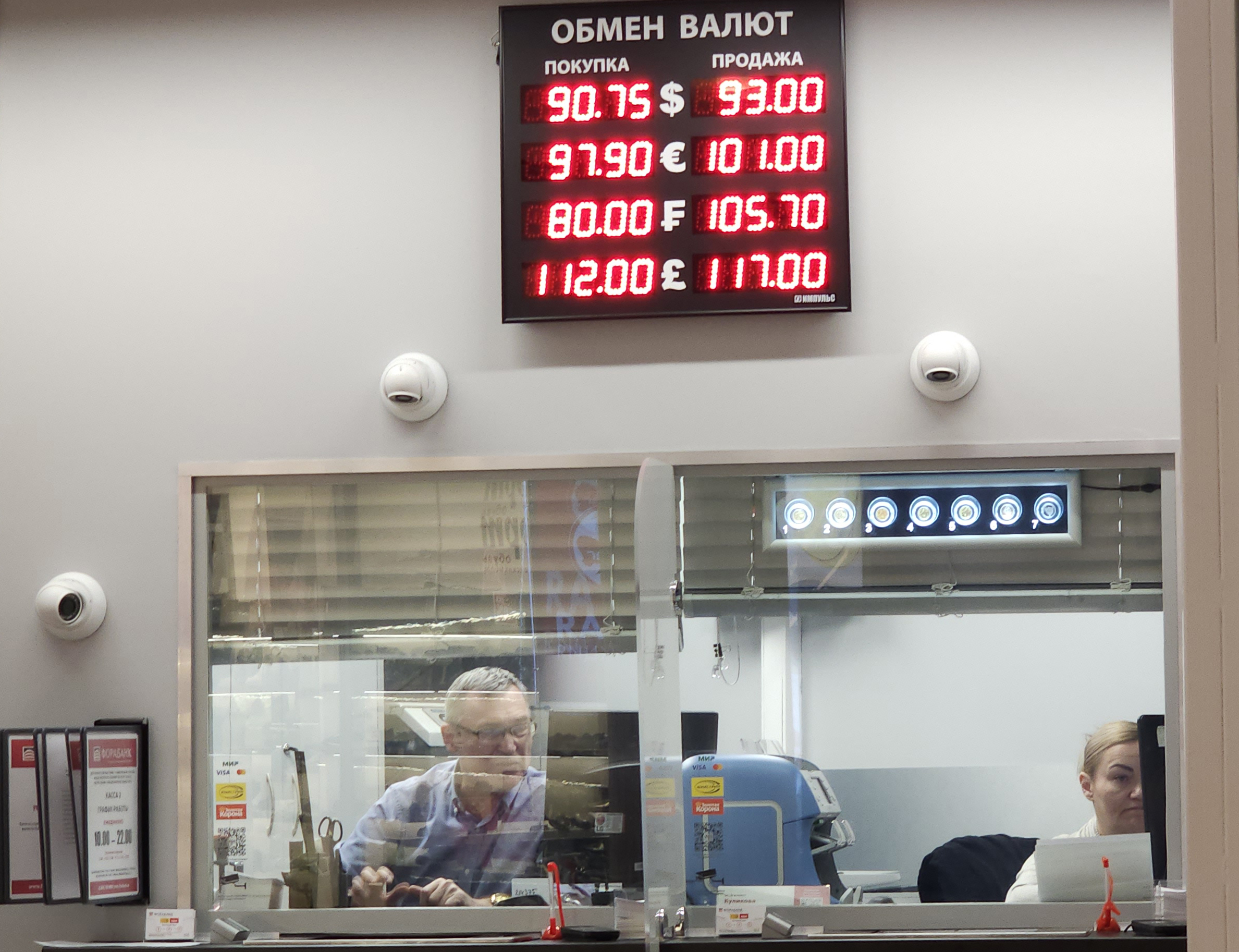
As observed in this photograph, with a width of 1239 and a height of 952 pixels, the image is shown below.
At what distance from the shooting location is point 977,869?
302 centimetres

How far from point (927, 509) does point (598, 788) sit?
1116 mm

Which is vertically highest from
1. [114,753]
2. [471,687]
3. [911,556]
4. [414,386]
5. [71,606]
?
[414,386]

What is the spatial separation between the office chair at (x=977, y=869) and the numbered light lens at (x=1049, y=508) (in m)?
0.81

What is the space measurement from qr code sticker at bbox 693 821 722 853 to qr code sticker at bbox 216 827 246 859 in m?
1.18

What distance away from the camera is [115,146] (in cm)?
331

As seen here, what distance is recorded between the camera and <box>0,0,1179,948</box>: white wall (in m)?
3.11

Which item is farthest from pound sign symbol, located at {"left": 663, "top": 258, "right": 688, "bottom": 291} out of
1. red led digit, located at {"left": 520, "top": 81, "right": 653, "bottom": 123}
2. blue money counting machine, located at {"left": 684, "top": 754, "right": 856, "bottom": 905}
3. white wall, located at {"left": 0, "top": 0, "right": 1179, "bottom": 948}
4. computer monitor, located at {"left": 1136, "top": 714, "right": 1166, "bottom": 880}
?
computer monitor, located at {"left": 1136, "top": 714, "right": 1166, "bottom": 880}

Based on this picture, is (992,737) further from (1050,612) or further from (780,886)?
(780,886)

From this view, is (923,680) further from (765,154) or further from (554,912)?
(765,154)

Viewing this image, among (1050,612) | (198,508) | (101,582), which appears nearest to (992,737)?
(1050,612)

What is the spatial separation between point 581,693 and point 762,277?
117 cm

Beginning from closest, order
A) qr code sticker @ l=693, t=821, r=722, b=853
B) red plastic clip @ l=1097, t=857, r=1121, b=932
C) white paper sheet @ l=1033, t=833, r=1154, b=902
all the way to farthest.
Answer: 1. red plastic clip @ l=1097, t=857, r=1121, b=932
2. white paper sheet @ l=1033, t=833, r=1154, b=902
3. qr code sticker @ l=693, t=821, r=722, b=853

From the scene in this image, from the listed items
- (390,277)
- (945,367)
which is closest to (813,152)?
(945,367)

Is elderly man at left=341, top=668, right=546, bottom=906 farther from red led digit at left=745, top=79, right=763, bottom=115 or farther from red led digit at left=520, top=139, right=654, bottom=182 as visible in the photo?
red led digit at left=745, top=79, right=763, bottom=115
